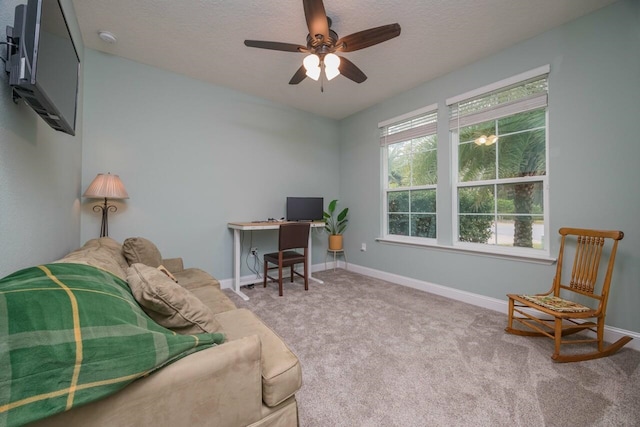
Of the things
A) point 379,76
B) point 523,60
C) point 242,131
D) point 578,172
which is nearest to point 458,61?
point 523,60

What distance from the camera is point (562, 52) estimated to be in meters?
2.28

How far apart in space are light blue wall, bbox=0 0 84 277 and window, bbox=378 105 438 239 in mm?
3534

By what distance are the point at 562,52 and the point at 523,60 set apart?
288 millimetres

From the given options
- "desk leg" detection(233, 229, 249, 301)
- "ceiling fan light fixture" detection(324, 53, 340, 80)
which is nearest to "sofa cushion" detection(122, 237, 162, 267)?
"desk leg" detection(233, 229, 249, 301)

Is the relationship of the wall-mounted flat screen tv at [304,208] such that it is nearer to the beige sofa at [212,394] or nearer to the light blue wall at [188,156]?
the light blue wall at [188,156]

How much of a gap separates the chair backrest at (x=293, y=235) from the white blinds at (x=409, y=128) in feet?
5.99

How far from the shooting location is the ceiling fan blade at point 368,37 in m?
1.83

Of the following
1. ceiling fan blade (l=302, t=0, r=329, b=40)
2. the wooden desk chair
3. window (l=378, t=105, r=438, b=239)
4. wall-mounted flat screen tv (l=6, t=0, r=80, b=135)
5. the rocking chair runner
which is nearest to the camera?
wall-mounted flat screen tv (l=6, t=0, r=80, b=135)

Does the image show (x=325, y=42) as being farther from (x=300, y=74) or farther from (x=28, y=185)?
(x=28, y=185)

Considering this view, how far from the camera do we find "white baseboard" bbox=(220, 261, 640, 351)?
79.1 inches

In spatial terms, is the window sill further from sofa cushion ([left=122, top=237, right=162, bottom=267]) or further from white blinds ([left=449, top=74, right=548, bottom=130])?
sofa cushion ([left=122, top=237, right=162, bottom=267])

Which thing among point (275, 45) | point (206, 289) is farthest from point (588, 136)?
point (206, 289)

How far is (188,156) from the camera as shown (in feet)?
10.5

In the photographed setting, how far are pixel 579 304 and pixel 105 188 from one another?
4261 millimetres
